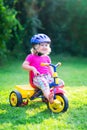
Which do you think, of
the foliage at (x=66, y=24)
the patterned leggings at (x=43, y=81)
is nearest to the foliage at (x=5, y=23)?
the foliage at (x=66, y=24)

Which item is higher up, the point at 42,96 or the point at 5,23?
the point at 5,23

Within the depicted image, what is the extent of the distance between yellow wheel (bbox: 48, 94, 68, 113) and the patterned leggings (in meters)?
0.33

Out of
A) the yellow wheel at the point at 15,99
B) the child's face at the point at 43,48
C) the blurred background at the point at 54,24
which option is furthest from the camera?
the blurred background at the point at 54,24

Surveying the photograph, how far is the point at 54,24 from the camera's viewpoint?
21547mm

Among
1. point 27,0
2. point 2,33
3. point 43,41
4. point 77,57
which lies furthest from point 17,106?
point 77,57

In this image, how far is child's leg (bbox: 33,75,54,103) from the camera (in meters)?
6.50

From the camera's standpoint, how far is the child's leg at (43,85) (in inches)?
256

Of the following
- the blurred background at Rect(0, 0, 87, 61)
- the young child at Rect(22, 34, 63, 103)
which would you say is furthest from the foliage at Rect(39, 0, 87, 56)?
the young child at Rect(22, 34, 63, 103)

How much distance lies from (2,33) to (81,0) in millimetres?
5987

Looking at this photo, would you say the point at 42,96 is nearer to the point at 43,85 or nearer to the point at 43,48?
the point at 43,85

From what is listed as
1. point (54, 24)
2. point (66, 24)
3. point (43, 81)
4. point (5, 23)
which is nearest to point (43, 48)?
point (43, 81)

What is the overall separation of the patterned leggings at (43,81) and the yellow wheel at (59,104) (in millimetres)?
326

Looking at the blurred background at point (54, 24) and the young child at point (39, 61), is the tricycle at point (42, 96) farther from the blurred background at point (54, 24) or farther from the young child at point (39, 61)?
the blurred background at point (54, 24)

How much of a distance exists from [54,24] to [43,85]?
1504 cm
